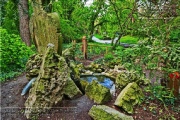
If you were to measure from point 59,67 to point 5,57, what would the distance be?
3.45 metres

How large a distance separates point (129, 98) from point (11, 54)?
4.72m

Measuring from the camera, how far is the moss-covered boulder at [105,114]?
335cm

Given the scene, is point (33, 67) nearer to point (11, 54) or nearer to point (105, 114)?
point (11, 54)

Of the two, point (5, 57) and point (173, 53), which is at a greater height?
point (173, 53)

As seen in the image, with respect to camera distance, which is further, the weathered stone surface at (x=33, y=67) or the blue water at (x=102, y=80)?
the blue water at (x=102, y=80)

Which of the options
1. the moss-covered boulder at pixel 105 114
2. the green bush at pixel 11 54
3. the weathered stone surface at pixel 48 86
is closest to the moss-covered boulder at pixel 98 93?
the moss-covered boulder at pixel 105 114

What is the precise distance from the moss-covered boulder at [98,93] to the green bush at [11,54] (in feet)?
10.2

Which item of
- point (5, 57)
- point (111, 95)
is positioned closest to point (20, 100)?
point (111, 95)

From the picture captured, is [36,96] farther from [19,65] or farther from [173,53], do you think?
[19,65]

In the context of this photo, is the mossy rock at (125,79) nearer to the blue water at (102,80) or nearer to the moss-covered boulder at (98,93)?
the blue water at (102,80)

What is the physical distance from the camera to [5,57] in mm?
6605

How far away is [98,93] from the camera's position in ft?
13.6

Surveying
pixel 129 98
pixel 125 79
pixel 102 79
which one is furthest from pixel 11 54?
pixel 129 98

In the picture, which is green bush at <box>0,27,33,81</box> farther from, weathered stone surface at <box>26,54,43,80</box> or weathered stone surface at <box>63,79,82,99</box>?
weathered stone surface at <box>63,79,82,99</box>
